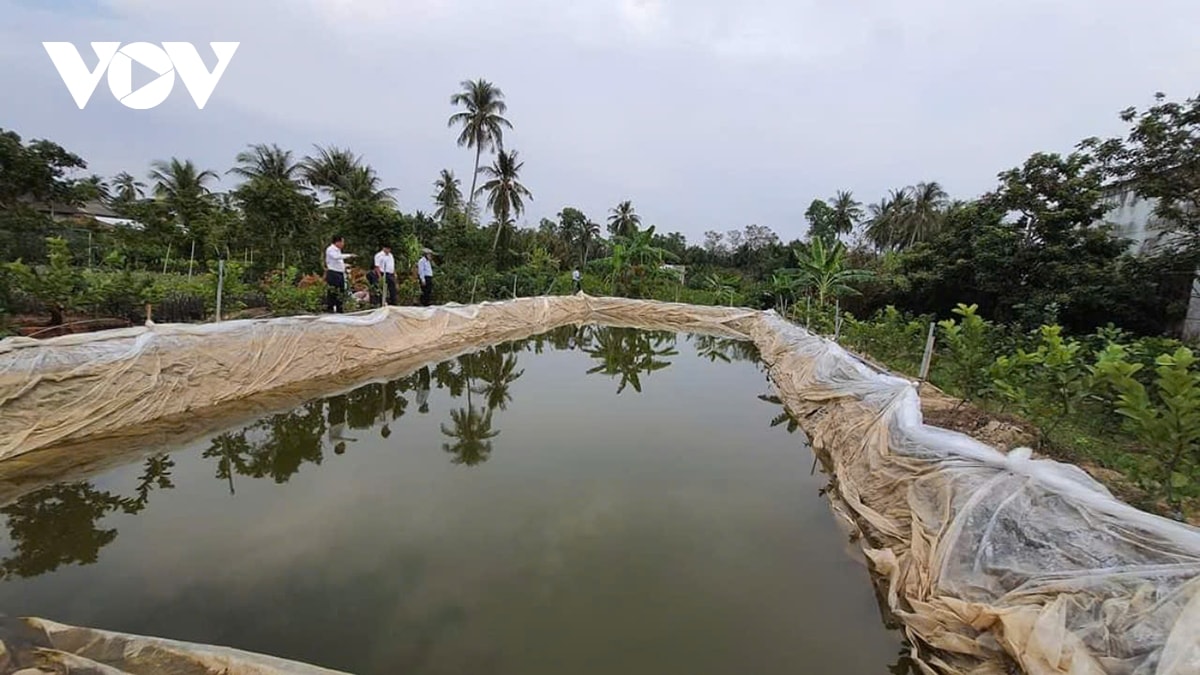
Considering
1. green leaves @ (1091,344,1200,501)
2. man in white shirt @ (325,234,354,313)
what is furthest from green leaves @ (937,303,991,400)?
man in white shirt @ (325,234,354,313)

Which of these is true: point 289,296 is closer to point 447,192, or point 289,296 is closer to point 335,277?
point 335,277

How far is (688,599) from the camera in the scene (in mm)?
2146

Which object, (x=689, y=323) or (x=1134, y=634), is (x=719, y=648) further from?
(x=689, y=323)

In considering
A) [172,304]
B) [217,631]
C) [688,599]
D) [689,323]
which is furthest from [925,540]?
[689,323]

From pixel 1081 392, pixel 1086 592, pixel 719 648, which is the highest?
pixel 1081 392

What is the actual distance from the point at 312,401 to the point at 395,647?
3.51 m

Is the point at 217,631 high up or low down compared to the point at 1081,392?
down

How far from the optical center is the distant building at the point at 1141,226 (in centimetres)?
697

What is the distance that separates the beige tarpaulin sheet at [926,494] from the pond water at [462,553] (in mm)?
299

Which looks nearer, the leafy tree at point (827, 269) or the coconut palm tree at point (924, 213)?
the leafy tree at point (827, 269)

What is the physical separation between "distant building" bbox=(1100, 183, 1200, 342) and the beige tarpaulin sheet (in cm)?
552

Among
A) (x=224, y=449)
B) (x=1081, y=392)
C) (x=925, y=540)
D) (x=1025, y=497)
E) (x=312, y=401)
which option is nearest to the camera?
(x=1025, y=497)

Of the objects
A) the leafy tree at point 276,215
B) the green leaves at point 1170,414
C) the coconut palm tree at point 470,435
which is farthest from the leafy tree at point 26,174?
the green leaves at point 1170,414

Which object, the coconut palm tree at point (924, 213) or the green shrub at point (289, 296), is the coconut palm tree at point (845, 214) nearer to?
the coconut palm tree at point (924, 213)
